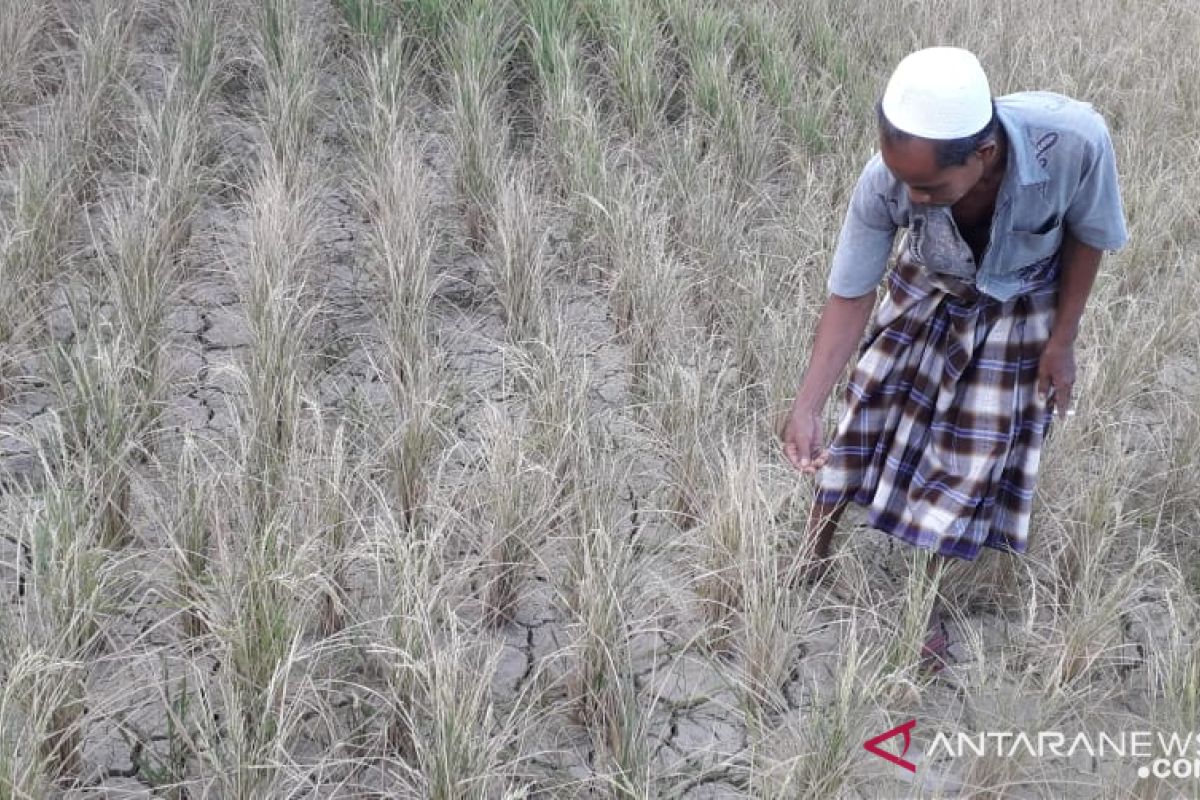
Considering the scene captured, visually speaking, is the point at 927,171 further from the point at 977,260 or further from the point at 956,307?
the point at 956,307

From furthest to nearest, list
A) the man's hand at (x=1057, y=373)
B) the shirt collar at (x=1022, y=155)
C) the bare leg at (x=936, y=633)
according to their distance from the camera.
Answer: the bare leg at (x=936, y=633)
the man's hand at (x=1057, y=373)
the shirt collar at (x=1022, y=155)

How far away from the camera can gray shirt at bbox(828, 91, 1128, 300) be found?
2180mm

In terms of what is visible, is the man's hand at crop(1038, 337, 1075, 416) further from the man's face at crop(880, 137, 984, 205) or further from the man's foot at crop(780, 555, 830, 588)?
the man's foot at crop(780, 555, 830, 588)

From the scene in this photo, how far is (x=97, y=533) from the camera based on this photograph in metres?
2.70

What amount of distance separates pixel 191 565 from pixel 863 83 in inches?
130

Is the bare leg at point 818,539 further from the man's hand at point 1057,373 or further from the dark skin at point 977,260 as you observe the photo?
the man's hand at point 1057,373

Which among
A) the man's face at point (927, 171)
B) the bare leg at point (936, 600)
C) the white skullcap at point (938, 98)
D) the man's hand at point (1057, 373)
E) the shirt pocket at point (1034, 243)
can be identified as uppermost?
the white skullcap at point (938, 98)

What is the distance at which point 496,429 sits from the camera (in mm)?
2820

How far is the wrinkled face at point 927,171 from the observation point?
203 centimetres

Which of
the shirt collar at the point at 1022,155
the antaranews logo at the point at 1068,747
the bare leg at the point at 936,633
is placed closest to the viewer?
the shirt collar at the point at 1022,155

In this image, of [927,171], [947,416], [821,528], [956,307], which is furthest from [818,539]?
[927,171]

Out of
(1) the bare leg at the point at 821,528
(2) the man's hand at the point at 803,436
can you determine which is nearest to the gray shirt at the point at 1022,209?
(2) the man's hand at the point at 803,436

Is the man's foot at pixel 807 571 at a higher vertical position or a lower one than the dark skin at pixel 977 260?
lower

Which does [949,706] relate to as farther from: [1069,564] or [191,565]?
[191,565]
